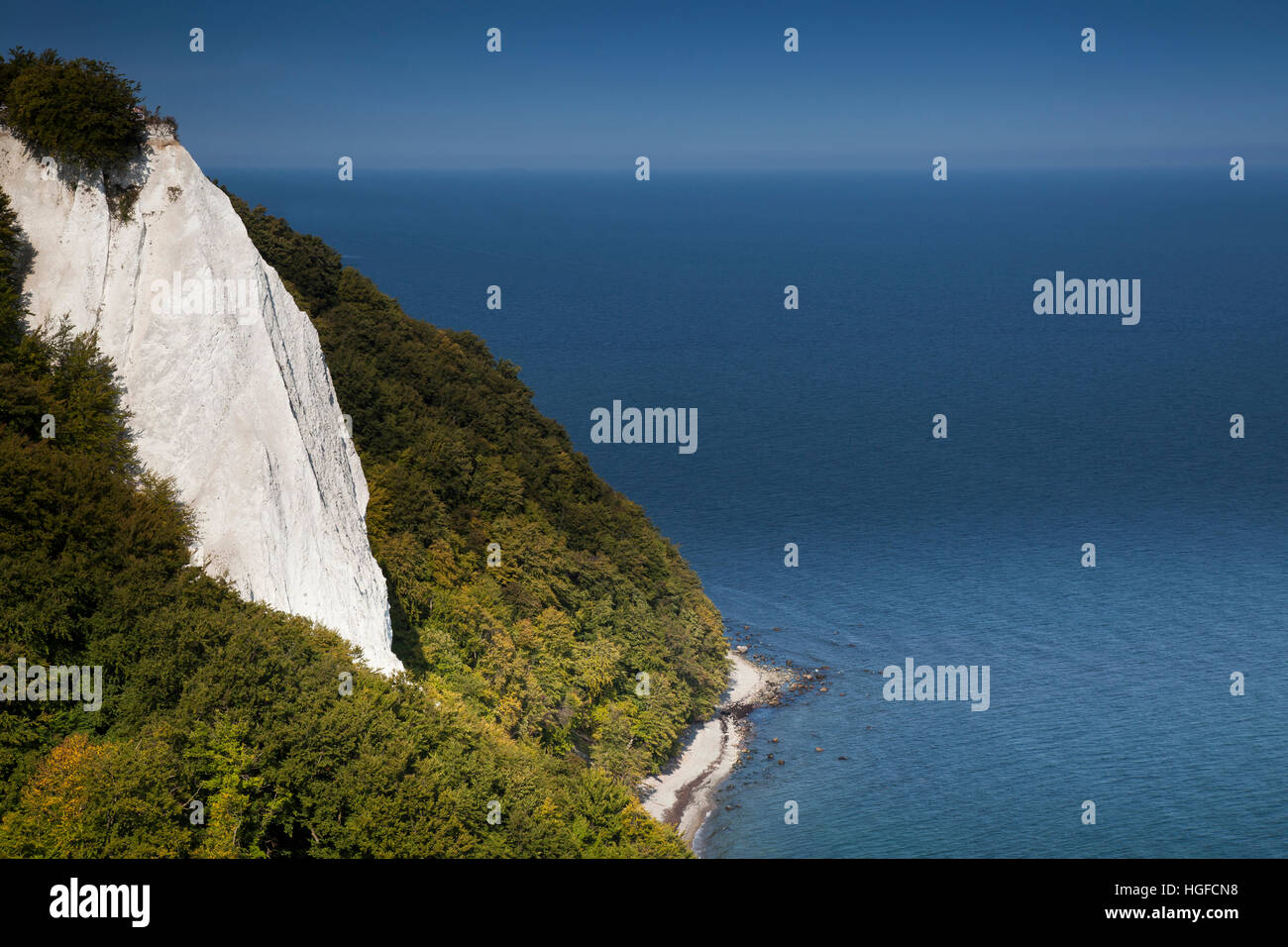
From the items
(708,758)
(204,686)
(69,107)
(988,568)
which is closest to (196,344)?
(69,107)

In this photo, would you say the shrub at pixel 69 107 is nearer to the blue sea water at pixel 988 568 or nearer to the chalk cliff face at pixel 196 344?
the chalk cliff face at pixel 196 344

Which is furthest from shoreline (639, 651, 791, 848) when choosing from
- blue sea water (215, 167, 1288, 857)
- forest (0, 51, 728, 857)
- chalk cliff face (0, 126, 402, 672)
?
chalk cliff face (0, 126, 402, 672)

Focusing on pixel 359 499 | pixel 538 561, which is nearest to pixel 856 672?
pixel 538 561

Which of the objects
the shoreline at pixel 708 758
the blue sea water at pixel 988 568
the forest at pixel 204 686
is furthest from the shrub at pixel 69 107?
the blue sea water at pixel 988 568

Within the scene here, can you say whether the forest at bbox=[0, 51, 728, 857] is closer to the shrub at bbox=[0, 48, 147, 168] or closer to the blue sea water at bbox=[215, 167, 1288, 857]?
the shrub at bbox=[0, 48, 147, 168]

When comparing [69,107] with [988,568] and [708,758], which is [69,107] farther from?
[988,568]

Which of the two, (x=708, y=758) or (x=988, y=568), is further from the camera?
(x=988, y=568)
